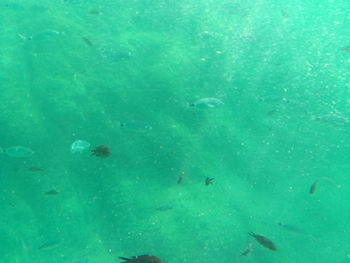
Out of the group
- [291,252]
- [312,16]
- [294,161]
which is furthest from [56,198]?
[312,16]

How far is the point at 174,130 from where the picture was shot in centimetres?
1358

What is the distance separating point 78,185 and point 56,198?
0.84 metres

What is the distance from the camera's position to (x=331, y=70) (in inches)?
699

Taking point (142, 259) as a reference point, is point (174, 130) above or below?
below

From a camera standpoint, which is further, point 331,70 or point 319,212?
point 331,70

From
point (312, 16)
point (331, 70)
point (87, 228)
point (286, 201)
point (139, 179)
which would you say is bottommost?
point (87, 228)

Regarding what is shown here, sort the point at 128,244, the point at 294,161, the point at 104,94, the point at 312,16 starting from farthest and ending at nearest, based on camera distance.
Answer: the point at 312,16
the point at 294,161
the point at 104,94
the point at 128,244

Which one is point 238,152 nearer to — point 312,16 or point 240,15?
point 240,15

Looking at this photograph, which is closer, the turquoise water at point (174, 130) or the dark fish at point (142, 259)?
the dark fish at point (142, 259)

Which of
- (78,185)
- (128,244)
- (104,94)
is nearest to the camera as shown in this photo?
(128,244)

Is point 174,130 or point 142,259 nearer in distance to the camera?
point 142,259

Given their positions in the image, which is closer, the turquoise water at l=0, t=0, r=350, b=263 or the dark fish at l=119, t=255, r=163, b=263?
the dark fish at l=119, t=255, r=163, b=263

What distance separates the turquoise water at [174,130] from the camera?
11164 mm

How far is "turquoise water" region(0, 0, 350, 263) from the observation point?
36.6ft
